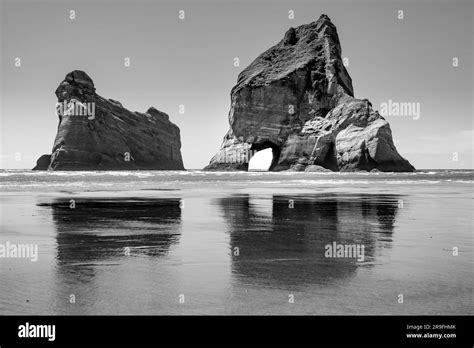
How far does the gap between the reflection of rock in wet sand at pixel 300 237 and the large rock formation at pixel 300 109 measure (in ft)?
322

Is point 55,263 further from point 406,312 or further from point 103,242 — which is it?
point 406,312

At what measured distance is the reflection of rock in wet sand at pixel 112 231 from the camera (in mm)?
9344

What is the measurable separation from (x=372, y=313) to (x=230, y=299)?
70.5 inches

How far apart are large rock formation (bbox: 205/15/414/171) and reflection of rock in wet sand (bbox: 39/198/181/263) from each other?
328 feet

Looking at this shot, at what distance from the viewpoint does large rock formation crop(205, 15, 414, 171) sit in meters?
120
